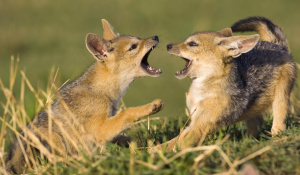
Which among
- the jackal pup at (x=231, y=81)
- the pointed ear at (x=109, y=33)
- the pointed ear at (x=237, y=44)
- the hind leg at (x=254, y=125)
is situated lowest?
the hind leg at (x=254, y=125)

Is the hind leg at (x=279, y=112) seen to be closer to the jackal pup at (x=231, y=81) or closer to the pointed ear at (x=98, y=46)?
the jackal pup at (x=231, y=81)

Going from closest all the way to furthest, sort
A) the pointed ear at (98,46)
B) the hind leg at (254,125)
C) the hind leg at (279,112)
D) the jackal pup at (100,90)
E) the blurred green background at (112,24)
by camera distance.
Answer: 1. the jackal pup at (100,90)
2. the hind leg at (279,112)
3. the pointed ear at (98,46)
4. the hind leg at (254,125)
5. the blurred green background at (112,24)

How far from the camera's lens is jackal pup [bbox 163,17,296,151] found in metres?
6.20

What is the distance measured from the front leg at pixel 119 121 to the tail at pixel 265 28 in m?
2.57

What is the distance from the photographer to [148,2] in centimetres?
1789

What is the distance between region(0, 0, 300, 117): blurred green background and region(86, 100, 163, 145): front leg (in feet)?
21.2

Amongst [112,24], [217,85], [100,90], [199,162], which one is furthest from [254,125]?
[112,24]

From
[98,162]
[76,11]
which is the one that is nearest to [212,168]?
[98,162]

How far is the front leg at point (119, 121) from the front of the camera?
5.93 metres

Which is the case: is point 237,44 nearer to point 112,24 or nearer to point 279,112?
point 279,112

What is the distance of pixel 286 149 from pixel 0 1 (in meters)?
16.6

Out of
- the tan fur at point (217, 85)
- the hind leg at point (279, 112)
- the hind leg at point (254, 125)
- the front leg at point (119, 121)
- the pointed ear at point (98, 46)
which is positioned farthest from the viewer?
the hind leg at point (254, 125)

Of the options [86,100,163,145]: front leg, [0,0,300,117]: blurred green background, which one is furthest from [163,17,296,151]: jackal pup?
[0,0,300,117]: blurred green background

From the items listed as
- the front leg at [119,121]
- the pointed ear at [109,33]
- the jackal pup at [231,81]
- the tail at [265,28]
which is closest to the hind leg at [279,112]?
the jackal pup at [231,81]
